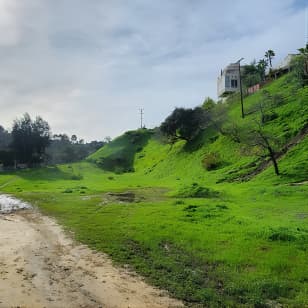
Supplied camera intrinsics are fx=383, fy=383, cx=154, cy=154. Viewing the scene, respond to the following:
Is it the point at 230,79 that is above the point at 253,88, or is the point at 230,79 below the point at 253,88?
above

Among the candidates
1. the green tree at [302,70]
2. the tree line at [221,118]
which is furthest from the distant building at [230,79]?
the green tree at [302,70]

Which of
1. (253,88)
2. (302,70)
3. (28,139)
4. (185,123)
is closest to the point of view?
(302,70)

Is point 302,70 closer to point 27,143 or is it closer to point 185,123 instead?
point 185,123

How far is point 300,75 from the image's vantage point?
63281 millimetres

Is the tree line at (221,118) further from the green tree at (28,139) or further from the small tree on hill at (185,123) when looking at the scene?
the green tree at (28,139)

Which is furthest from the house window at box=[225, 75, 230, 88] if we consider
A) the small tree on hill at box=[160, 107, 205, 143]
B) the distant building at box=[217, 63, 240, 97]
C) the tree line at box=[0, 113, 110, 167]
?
the tree line at box=[0, 113, 110, 167]

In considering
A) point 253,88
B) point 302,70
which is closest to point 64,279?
point 302,70

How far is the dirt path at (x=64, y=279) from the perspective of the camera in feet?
30.9

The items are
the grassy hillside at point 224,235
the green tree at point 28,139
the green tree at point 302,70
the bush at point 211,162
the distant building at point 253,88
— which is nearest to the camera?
the grassy hillside at point 224,235

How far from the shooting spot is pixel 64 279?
11.1 meters

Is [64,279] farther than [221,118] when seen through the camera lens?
No

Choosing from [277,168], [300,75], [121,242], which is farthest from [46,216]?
[300,75]

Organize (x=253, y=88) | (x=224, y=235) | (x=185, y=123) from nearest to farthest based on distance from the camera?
(x=224, y=235) → (x=185, y=123) → (x=253, y=88)

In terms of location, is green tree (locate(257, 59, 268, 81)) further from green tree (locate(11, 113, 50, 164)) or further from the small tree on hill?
green tree (locate(11, 113, 50, 164))
